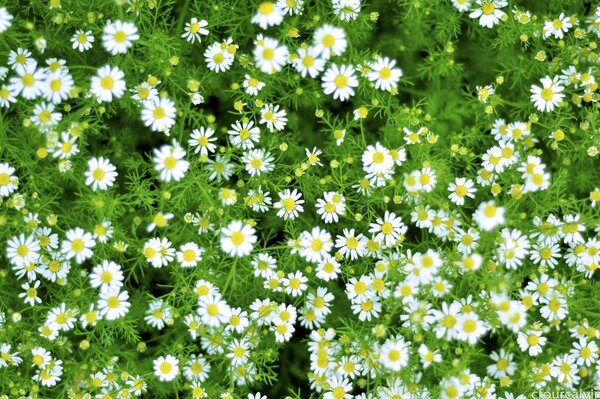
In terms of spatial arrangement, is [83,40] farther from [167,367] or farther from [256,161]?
[167,367]

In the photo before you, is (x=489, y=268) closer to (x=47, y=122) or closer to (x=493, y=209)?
(x=493, y=209)

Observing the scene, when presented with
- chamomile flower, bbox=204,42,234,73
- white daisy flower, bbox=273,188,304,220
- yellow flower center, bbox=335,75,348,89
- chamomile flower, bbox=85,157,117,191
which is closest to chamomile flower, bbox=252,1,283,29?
chamomile flower, bbox=204,42,234,73

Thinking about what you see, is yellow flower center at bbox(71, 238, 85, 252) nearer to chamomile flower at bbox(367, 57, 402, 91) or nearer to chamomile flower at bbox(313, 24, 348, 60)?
chamomile flower at bbox(313, 24, 348, 60)

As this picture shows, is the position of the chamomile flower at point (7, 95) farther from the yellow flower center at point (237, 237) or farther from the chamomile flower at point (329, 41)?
the chamomile flower at point (329, 41)

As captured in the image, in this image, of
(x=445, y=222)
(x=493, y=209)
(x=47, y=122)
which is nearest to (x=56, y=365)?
(x=47, y=122)

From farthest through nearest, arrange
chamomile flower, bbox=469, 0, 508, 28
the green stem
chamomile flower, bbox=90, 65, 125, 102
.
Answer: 1. the green stem
2. chamomile flower, bbox=469, 0, 508, 28
3. chamomile flower, bbox=90, 65, 125, 102

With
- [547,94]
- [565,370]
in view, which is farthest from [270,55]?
[565,370]
